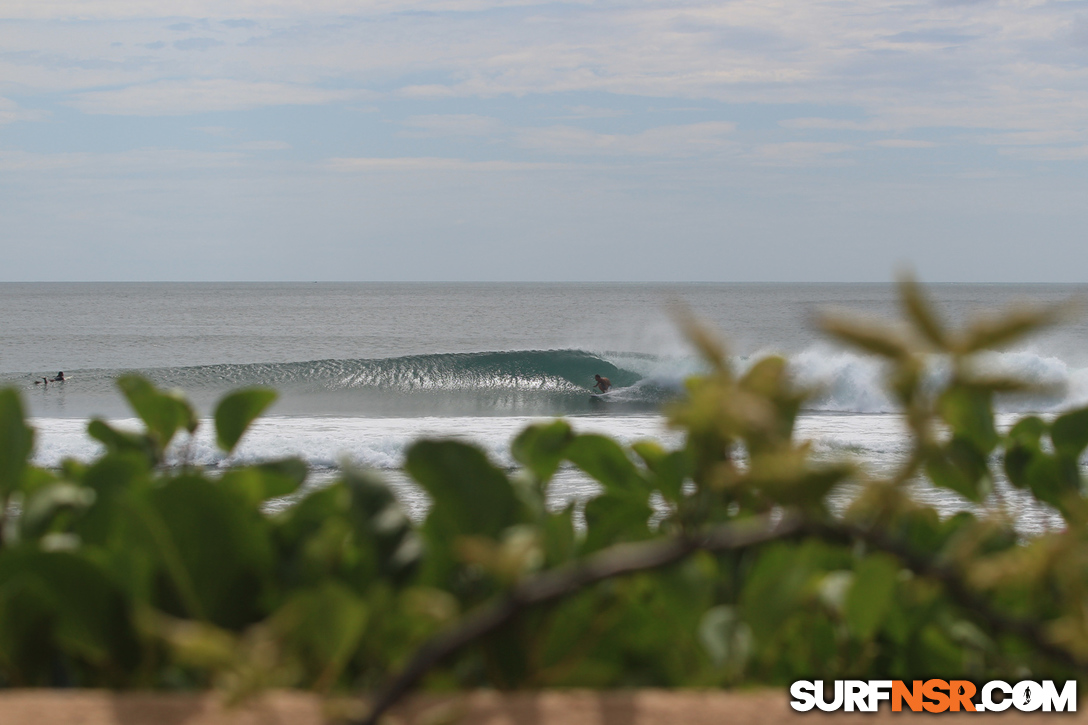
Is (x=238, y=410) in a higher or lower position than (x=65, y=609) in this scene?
higher

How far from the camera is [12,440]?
2.06 feet

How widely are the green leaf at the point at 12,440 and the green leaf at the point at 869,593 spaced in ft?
1.80

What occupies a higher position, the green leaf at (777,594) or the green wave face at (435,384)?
the green wave face at (435,384)

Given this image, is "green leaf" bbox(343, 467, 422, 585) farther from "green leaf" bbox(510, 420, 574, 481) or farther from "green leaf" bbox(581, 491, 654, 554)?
"green leaf" bbox(510, 420, 574, 481)

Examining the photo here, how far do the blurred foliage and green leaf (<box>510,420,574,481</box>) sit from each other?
0.09m

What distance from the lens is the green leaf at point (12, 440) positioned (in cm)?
62

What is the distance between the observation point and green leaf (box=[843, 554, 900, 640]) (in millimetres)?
456

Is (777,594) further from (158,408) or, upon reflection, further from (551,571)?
(158,408)

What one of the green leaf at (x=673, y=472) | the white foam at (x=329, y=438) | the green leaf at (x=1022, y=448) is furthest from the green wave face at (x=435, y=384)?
the green leaf at (x=673, y=472)

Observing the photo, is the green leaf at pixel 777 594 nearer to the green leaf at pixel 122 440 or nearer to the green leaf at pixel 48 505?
the green leaf at pixel 48 505

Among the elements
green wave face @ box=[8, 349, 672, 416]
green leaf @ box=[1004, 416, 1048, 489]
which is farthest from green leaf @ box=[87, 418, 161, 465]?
green wave face @ box=[8, 349, 672, 416]

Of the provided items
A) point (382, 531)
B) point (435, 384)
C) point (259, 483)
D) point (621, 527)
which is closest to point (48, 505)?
point (259, 483)

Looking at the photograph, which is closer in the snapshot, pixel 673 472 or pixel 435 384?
pixel 673 472
